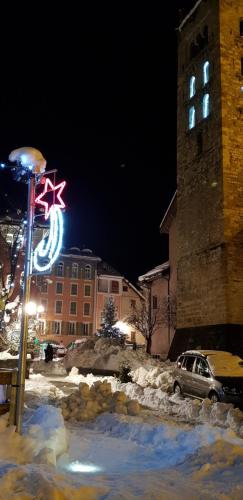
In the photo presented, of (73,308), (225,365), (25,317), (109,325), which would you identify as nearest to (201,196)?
(225,365)

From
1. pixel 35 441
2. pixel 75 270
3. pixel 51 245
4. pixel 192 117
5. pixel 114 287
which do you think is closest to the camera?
pixel 35 441

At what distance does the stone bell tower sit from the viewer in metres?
23.9

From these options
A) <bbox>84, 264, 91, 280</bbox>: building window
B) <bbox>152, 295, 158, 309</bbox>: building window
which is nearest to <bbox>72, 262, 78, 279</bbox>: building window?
<bbox>84, 264, 91, 280</bbox>: building window

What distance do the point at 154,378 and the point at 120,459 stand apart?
12.3 m

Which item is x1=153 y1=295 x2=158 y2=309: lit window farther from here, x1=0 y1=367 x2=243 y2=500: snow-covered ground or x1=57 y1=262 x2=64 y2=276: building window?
x1=57 y1=262 x2=64 y2=276: building window

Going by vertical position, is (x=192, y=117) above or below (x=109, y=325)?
above

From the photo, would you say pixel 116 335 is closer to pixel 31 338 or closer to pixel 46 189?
pixel 31 338

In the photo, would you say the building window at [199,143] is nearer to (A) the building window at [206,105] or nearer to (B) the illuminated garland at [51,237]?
(A) the building window at [206,105]

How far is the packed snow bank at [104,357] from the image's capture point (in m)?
26.1

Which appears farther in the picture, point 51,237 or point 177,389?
point 177,389

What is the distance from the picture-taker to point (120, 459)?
800 cm

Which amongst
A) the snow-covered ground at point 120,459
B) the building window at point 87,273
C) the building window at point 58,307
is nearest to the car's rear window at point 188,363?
the snow-covered ground at point 120,459

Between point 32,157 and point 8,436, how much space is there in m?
4.87

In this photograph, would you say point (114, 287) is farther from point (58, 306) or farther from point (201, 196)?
point (201, 196)
